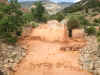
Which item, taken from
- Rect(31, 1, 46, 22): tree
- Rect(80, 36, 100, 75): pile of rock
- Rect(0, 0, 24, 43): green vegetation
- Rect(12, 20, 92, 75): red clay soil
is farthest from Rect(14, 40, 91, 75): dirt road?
Rect(31, 1, 46, 22): tree

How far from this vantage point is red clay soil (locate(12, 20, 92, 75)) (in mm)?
8531

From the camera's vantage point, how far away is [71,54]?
10820mm

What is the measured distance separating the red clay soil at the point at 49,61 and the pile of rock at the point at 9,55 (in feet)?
1.04

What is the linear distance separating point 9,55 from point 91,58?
468 centimetres

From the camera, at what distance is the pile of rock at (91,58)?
852cm

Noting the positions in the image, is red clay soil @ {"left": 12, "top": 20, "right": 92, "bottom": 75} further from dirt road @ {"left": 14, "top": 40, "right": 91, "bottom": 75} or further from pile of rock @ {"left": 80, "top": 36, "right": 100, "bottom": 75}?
pile of rock @ {"left": 80, "top": 36, "right": 100, "bottom": 75}

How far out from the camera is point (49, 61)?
972 centimetres

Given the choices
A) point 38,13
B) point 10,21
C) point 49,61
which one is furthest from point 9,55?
point 38,13

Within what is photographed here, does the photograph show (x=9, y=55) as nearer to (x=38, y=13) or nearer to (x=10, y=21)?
(x=10, y=21)

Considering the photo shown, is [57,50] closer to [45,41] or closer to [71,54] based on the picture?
[71,54]

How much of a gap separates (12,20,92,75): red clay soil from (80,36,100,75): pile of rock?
0.30m

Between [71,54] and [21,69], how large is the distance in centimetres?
353

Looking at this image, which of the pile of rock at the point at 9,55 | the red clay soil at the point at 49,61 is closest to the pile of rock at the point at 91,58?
the red clay soil at the point at 49,61

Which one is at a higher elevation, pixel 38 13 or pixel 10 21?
pixel 38 13
